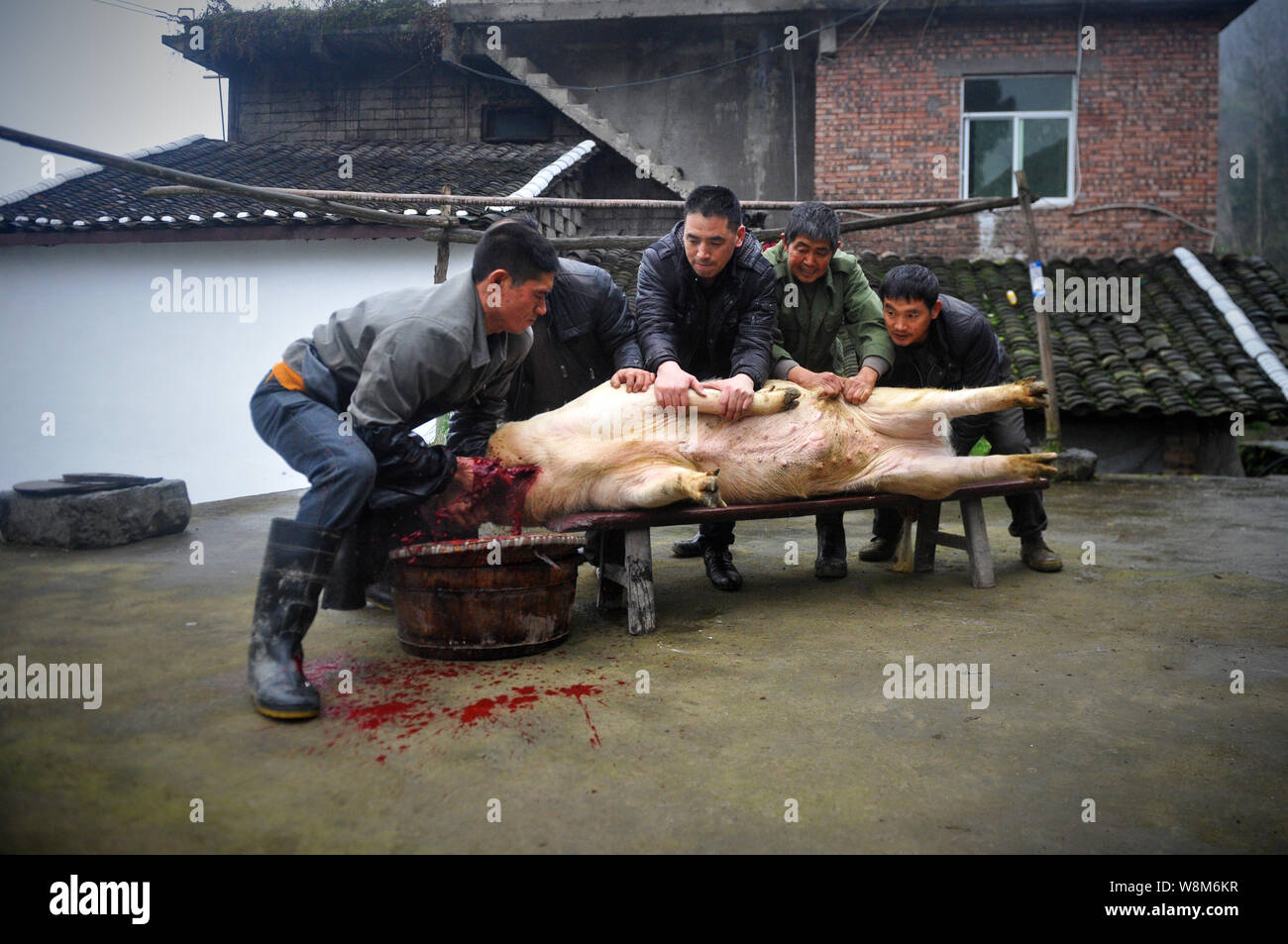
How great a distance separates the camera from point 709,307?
14.1 ft

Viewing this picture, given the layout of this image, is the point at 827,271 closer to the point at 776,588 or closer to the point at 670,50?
the point at 776,588

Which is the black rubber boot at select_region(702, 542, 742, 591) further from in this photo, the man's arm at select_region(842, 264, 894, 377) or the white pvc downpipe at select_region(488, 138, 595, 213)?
the white pvc downpipe at select_region(488, 138, 595, 213)

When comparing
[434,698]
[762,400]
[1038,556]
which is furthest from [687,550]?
[434,698]

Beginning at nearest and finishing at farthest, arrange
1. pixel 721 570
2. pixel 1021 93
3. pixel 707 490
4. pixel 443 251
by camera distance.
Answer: pixel 707 490 < pixel 721 570 < pixel 443 251 < pixel 1021 93

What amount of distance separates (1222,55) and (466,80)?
23.2m

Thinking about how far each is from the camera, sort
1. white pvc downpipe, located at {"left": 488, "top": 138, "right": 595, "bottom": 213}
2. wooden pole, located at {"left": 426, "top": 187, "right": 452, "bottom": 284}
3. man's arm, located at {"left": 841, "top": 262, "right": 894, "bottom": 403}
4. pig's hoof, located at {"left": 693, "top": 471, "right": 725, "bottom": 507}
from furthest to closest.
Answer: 1. white pvc downpipe, located at {"left": 488, "top": 138, "right": 595, "bottom": 213}
2. wooden pole, located at {"left": 426, "top": 187, "right": 452, "bottom": 284}
3. man's arm, located at {"left": 841, "top": 262, "right": 894, "bottom": 403}
4. pig's hoof, located at {"left": 693, "top": 471, "right": 725, "bottom": 507}

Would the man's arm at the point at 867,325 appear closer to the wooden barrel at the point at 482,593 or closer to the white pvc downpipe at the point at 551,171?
the wooden barrel at the point at 482,593

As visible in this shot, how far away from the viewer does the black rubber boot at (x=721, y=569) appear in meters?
4.44

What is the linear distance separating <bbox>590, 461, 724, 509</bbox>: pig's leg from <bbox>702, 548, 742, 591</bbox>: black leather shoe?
0.76 meters

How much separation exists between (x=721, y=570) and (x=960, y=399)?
136cm

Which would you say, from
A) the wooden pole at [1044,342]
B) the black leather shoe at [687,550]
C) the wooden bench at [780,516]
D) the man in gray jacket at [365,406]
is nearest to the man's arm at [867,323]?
the wooden bench at [780,516]

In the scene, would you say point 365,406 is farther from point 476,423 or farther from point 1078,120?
point 1078,120

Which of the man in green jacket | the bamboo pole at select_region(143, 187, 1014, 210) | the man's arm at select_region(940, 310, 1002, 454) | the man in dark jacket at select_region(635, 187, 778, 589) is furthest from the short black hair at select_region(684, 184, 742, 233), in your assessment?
the bamboo pole at select_region(143, 187, 1014, 210)

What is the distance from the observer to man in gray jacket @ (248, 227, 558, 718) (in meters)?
2.90
